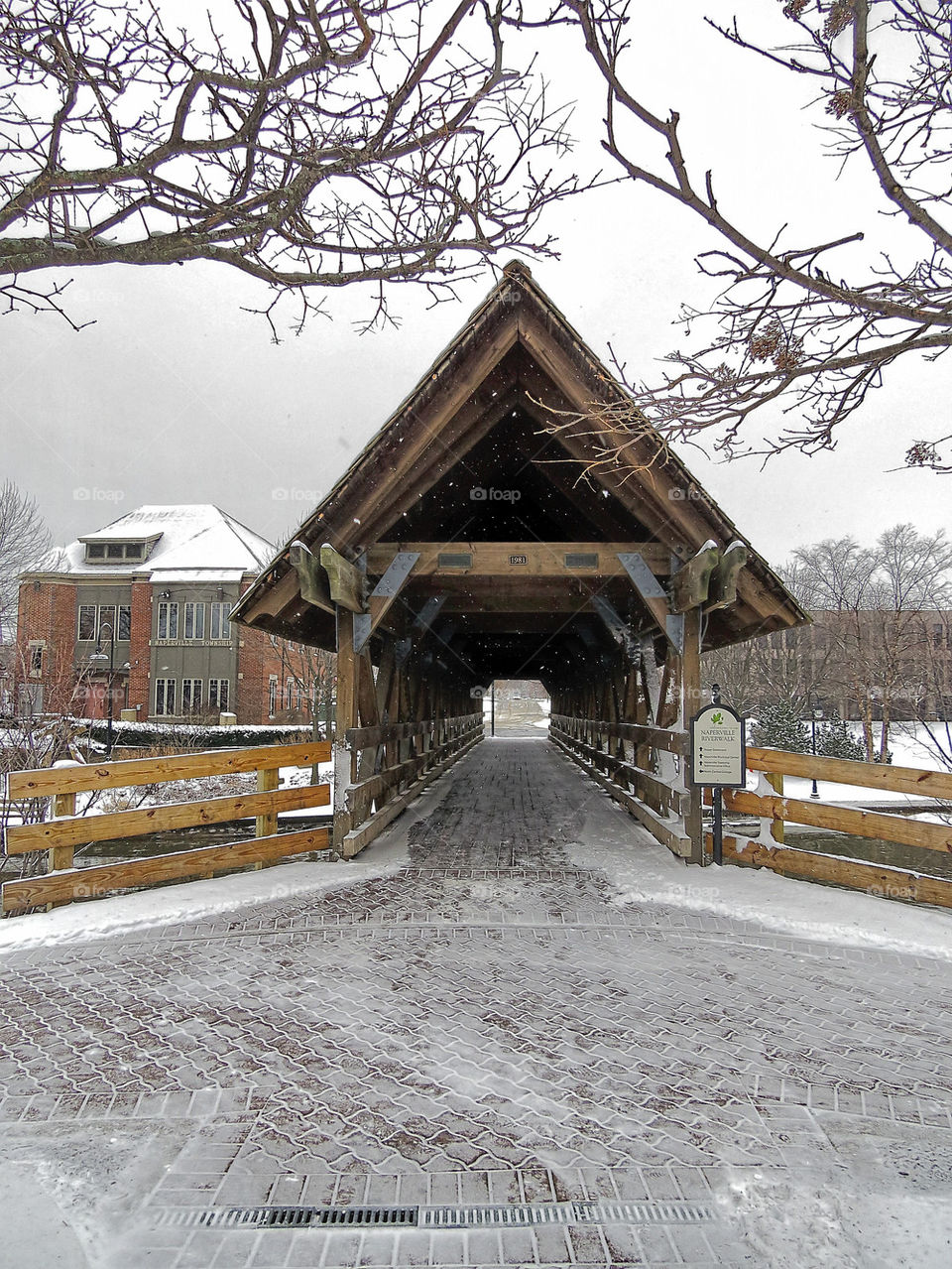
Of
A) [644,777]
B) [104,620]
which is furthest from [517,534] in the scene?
[104,620]

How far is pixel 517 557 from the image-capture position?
22.9 feet

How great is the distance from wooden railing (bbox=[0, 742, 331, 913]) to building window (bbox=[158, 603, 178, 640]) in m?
28.9

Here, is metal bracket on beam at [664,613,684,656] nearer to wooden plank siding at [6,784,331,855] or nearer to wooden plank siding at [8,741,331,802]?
wooden plank siding at [8,741,331,802]

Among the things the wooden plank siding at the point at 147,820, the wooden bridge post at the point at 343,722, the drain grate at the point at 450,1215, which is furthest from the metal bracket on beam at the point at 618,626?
the drain grate at the point at 450,1215

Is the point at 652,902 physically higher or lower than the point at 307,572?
lower

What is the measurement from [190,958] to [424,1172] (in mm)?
2541

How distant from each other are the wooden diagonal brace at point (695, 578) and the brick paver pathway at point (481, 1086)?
2613 mm

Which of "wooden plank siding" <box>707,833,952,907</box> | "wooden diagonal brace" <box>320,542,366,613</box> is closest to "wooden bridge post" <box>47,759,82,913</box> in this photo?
"wooden diagonal brace" <box>320,542,366,613</box>

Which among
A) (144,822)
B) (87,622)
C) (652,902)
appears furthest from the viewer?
(87,622)

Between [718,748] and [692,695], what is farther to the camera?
[692,695]

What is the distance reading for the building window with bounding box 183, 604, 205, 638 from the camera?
3319 cm

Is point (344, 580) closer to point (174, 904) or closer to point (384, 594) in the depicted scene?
point (384, 594)

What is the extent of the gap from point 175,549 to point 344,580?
31944 mm

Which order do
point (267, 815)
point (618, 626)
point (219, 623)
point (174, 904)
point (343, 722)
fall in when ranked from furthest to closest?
point (219, 623) < point (618, 626) < point (343, 722) < point (267, 815) < point (174, 904)
